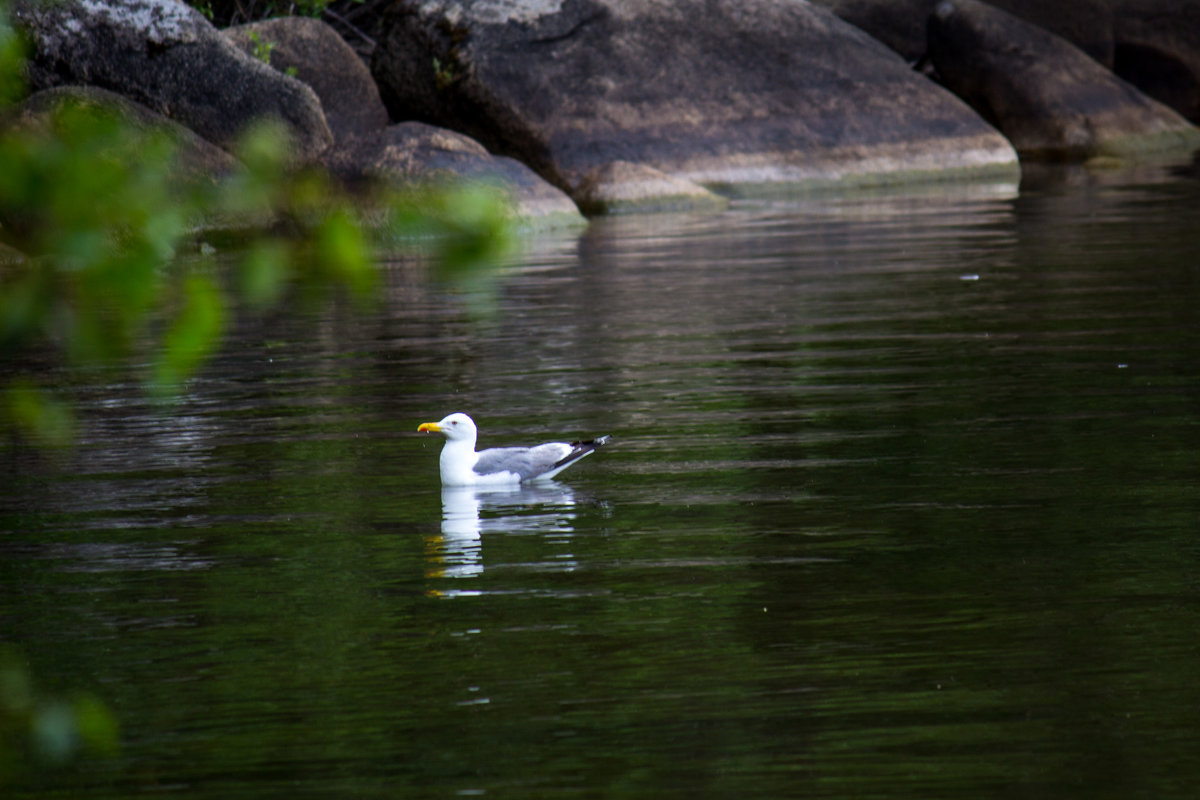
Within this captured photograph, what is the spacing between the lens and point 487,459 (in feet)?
26.0

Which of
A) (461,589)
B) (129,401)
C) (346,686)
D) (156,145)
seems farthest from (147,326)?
(156,145)

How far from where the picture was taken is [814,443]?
8461 millimetres

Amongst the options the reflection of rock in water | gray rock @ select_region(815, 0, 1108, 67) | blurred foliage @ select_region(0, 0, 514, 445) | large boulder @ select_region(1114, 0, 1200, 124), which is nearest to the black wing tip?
the reflection of rock in water

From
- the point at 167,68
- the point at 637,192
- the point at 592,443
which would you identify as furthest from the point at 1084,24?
the point at 592,443

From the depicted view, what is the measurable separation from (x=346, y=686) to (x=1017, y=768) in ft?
6.68

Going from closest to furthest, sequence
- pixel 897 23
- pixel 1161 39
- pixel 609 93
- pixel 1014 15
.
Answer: pixel 609 93 → pixel 1014 15 → pixel 1161 39 → pixel 897 23

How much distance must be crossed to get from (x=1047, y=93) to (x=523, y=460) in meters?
23.2

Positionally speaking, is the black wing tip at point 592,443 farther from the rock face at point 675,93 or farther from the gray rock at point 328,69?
the gray rock at point 328,69

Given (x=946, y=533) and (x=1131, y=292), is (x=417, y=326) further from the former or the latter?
(x=946, y=533)

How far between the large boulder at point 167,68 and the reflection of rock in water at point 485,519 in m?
14.5

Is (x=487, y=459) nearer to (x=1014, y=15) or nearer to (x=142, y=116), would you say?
(x=142, y=116)

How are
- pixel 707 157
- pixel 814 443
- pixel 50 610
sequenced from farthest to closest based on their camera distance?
pixel 707 157 → pixel 814 443 → pixel 50 610

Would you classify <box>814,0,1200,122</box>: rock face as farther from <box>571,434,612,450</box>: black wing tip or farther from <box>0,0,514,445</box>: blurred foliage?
<box>0,0,514,445</box>: blurred foliage

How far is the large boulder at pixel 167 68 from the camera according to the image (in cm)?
2172
